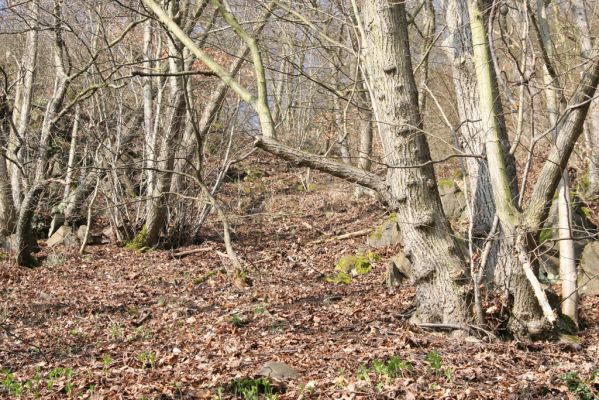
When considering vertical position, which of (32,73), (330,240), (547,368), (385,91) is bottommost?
(547,368)

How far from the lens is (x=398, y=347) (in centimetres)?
573

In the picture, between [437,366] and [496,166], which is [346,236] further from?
[437,366]

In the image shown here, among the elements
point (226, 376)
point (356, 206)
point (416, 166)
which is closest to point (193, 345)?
point (226, 376)

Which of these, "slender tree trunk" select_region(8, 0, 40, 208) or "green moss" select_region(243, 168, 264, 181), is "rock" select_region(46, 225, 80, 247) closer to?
"slender tree trunk" select_region(8, 0, 40, 208)

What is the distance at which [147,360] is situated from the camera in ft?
20.2

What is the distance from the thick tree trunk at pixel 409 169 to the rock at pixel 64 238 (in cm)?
972

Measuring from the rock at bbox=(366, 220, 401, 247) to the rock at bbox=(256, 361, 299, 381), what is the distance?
258 inches

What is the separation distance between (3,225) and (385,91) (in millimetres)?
10467

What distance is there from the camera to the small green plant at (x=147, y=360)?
5836mm

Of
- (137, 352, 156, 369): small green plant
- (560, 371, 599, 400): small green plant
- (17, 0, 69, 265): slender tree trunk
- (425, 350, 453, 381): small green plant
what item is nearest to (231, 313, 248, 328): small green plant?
(137, 352, 156, 369): small green plant

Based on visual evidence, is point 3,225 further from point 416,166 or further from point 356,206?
point 416,166

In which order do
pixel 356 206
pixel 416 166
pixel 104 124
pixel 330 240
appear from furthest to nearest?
pixel 356 206, pixel 104 124, pixel 330 240, pixel 416 166

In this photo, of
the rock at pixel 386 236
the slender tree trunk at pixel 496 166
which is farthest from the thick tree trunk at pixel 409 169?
the rock at pixel 386 236

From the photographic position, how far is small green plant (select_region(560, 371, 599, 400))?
4.45 m
